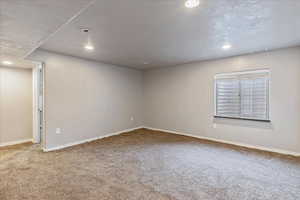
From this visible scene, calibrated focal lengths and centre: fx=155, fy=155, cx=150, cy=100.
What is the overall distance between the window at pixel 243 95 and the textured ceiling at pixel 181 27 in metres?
0.69

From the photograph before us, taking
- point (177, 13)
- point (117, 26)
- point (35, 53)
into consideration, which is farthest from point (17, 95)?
point (177, 13)

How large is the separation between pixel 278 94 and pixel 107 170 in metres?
3.94

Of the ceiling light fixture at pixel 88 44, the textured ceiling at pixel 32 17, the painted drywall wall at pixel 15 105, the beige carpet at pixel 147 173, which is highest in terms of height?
the ceiling light fixture at pixel 88 44

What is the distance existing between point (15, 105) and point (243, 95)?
239 inches

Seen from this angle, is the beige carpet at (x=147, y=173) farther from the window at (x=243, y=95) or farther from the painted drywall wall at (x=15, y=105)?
the window at (x=243, y=95)

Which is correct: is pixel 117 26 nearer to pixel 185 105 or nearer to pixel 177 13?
pixel 177 13

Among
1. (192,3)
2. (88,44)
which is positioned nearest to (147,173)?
(192,3)

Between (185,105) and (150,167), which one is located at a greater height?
(185,105)

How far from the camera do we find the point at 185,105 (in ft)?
16.4

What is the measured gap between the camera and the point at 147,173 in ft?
8.37

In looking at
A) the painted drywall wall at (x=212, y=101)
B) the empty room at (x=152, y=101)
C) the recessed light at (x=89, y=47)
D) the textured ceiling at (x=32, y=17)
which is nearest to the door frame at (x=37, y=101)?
the empty room at (x=152, y=101)

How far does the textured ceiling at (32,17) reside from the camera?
52.2 inches

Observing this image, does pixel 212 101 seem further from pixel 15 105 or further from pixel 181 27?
pixel 15 105

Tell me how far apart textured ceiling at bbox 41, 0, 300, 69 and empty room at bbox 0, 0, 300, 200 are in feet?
0.07
